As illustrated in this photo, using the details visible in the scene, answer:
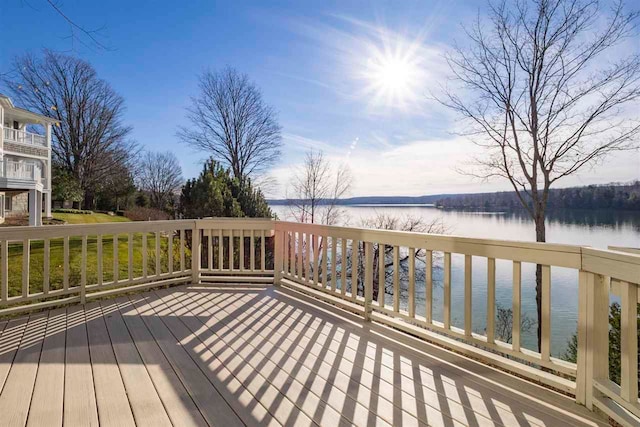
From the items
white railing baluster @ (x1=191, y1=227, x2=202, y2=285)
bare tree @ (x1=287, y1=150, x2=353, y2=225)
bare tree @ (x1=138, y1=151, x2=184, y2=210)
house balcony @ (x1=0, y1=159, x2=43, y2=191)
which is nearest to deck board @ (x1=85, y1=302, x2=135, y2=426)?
white railing baluster @ (x1=191, y1=227, x2=202, y2=285)

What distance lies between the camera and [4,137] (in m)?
13.7

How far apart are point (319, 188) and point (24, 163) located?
12001 millimetres

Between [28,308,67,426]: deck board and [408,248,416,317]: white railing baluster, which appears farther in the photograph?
[408,248,416,317]: white railing baluster

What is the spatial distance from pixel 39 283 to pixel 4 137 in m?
12.4

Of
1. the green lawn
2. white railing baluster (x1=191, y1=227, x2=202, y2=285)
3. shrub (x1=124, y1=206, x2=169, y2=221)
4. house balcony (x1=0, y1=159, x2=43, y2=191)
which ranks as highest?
house balcony (x1=0, y1=159, x2=43, y2=191)

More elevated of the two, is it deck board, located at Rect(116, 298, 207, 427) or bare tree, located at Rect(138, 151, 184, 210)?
bare tree, located at Rect(138, 151, 184, 210)

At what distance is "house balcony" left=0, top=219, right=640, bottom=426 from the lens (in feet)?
5.43

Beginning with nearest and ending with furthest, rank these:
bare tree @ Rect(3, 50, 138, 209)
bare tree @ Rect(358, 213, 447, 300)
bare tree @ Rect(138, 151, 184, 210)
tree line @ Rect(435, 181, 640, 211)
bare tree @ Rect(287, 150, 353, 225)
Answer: tree line @ Rect(435, 181, 640, 211), bare tree @ Rect(358, 213, 447, 300), bare tree @ Rect(287, 150, 353, 225), bare tree @ Rect(3, 50, 138, 209), bare tree @ Rect(138, 151, 184, 210)

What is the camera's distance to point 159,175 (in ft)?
75.8

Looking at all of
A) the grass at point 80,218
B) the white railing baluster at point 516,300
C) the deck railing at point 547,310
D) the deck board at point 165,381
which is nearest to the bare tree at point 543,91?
the deck railing at point 547,310

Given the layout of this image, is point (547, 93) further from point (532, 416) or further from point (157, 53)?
point (157, 53)

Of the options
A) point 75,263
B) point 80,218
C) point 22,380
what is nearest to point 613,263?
point 22,380

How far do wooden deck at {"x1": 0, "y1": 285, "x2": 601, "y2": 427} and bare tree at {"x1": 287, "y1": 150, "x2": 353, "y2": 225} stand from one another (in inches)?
394

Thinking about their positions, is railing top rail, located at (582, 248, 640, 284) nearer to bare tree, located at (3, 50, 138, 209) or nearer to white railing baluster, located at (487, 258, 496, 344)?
white railing baluster, located at (487, 258, 496, 344)
